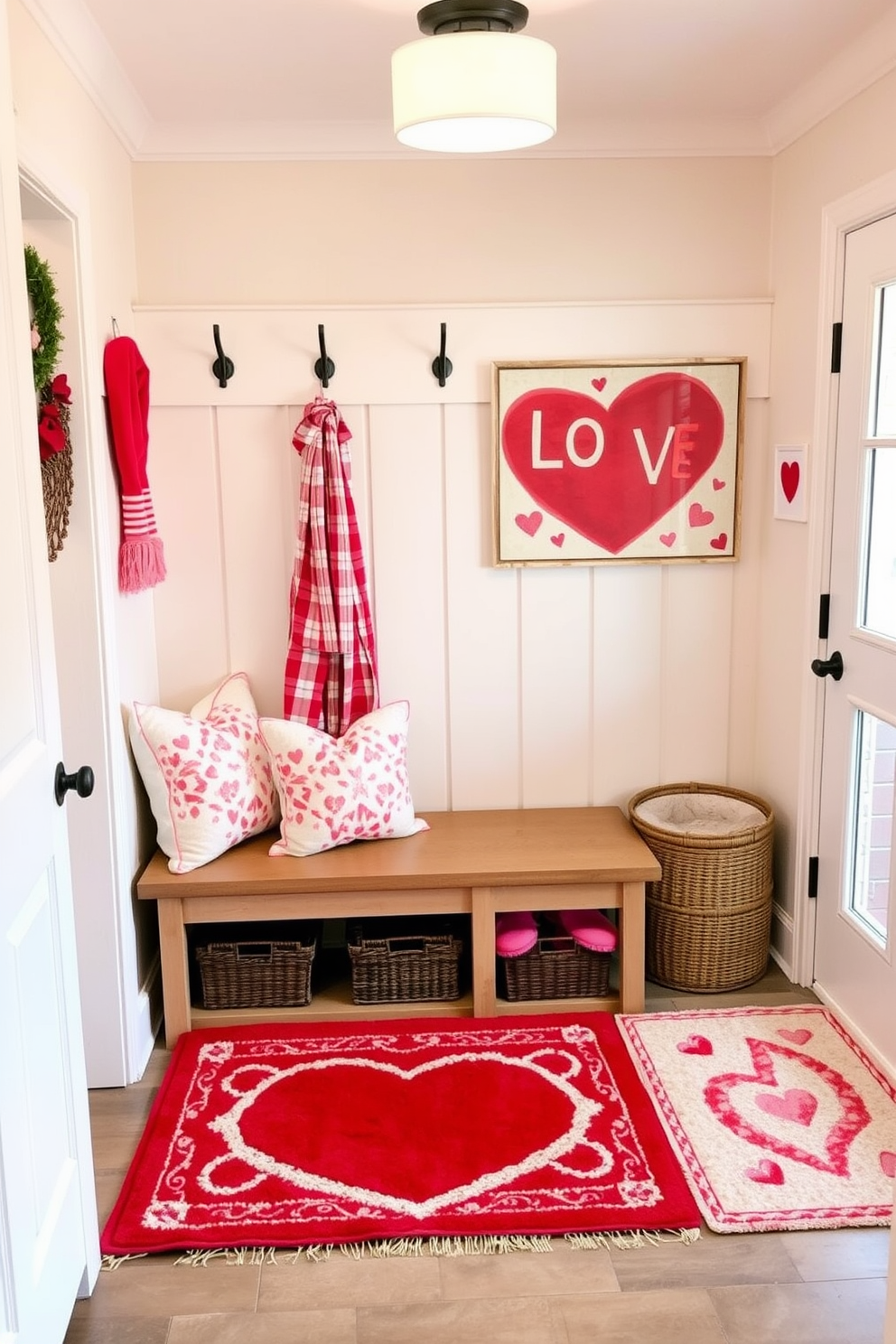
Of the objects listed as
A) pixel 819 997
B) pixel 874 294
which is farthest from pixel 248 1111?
pixel 874 294

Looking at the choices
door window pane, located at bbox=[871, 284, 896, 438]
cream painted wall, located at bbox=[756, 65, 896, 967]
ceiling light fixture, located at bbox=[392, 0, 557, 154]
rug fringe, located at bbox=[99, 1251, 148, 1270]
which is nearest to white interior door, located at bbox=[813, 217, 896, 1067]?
door window pane, located at bbox=[871, 284, 896, 438]

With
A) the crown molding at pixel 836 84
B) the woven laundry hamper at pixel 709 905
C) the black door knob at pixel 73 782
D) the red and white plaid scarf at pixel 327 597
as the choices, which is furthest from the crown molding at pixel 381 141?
the black door knob at pixel 73 782

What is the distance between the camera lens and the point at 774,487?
3.34 m

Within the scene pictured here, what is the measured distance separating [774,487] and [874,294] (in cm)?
68

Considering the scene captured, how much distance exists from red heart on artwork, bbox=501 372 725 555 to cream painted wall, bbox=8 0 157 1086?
1.13 m

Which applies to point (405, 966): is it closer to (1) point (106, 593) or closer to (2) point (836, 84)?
(1) point (106, 593)

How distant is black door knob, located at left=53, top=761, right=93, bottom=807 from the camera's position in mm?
2000

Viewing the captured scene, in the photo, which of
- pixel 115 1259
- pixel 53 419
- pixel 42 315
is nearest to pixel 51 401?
pixel 53 419

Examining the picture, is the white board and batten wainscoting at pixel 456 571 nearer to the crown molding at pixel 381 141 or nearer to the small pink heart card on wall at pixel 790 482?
the small pink heart card on wall at pixel 790 482

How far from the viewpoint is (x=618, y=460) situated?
339 cm

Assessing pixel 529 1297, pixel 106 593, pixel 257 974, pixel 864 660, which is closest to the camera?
pixel 529 1297

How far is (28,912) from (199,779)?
1196 millimetres

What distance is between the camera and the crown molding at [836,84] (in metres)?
2.57

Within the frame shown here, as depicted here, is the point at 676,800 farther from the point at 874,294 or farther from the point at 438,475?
the point at 874,294
